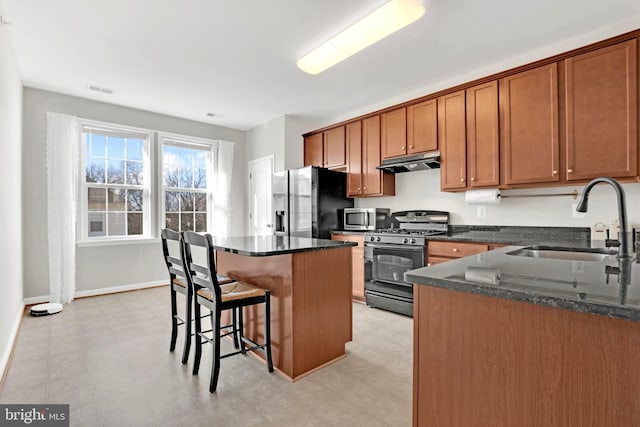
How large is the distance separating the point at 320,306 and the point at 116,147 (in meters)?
3.99

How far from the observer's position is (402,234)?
354 centimetres

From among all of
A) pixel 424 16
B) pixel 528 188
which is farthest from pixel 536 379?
pixel 528 188

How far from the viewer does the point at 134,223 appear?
468 centimetres

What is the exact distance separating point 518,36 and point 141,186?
4863 mm

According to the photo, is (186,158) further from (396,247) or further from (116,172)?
(396,247)

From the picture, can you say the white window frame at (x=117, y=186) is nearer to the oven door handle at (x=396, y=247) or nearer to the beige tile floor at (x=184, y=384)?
the beige tile floor at (x=184, y=384)

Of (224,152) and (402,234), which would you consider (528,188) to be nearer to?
(402,234)

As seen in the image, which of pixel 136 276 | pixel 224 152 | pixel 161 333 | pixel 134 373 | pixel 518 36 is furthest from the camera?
pixel 224 152

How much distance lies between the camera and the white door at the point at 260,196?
528 centimetres

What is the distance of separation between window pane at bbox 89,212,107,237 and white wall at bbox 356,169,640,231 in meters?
3.71

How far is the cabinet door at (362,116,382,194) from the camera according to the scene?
4180mm

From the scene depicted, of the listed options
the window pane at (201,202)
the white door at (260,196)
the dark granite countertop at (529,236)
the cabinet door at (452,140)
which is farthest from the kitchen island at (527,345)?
the window pane at (201,202)

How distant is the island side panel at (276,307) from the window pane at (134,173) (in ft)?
9.93

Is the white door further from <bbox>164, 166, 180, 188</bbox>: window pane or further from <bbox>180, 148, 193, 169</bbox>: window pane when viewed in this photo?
<bbox>164, 166, 180, 188</bbox>: window pane
